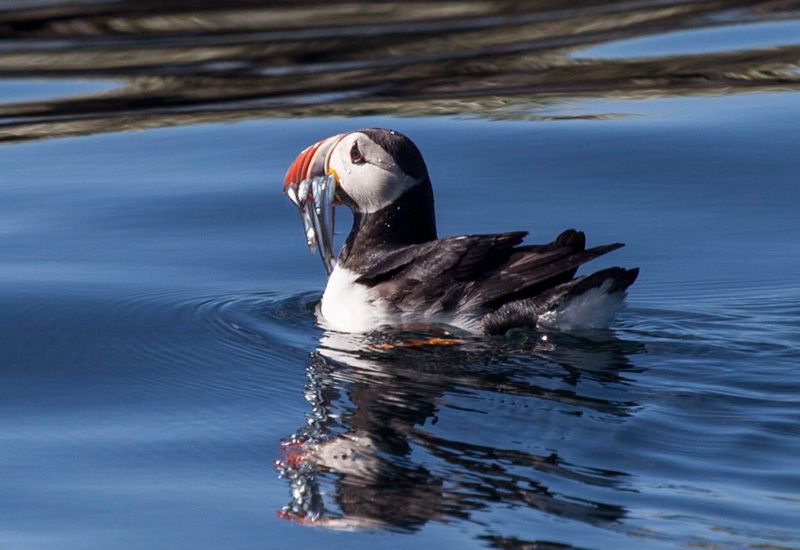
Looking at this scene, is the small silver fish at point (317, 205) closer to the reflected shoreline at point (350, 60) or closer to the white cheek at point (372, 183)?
the white cheek at point (372, 183)

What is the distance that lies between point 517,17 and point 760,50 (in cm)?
262

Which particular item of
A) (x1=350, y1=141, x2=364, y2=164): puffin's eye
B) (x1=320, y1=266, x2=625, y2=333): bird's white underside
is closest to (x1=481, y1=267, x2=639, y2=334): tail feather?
(x1=320, y1=266, x2=625, y2=333): bird's white underside

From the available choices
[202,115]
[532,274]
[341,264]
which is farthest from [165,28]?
[532,274]

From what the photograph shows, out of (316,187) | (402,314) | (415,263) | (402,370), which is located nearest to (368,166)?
(316,187)

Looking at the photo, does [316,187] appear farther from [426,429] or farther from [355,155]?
[426,429]

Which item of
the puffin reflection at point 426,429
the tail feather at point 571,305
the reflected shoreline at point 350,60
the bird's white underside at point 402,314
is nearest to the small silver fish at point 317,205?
the bird's white underside at point 402,314

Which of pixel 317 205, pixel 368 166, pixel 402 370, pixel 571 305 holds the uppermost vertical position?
pixel 368 166

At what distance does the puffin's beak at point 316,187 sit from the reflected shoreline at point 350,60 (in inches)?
166

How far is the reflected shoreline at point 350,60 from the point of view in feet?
38.5

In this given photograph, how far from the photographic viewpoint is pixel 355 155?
681cm

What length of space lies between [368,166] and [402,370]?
1.15 meters

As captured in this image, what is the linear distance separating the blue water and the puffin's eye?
0.78 meters

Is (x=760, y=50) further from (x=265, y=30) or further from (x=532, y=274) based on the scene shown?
(x=532, y=274)

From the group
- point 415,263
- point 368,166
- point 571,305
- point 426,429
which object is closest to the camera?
point 426,429
